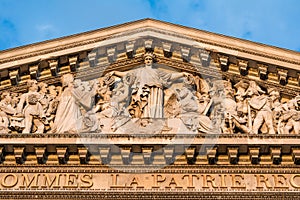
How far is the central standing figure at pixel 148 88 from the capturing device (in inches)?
783

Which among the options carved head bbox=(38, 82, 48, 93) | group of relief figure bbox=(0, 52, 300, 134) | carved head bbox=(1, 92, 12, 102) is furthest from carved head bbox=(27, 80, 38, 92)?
carved head bbox=(1, 92, 12, 102)

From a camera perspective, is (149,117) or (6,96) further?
(6,96)

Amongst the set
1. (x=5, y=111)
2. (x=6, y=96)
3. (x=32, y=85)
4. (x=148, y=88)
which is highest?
(x=32, y=85)

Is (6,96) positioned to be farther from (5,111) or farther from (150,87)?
(150,87)

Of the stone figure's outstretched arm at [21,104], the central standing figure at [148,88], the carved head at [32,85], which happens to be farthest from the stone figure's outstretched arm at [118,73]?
the stone figure's outstretched arm at [21,104]

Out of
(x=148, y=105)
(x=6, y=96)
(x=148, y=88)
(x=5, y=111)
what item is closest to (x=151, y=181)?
(x=148, y=105)

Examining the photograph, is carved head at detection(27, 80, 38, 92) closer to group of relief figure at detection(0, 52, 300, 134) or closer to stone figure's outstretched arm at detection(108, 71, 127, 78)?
group of relief figure at detection(0, 52, 300, 134)

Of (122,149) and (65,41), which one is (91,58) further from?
(122,149)

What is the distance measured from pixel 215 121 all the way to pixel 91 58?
3280mm

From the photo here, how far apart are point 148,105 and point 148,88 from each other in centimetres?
47

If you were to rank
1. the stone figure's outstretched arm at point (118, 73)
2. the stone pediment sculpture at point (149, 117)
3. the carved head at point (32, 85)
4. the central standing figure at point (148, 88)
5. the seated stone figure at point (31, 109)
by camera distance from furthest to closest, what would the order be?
1. the stone figure's outstretched arm at point (118, 73)
2. the carved head at point (32, 85)
3. the central standing figure at point (148, 88)
4. the seated stone figure at point (31, 109)
5. the stone pediment sculpture at point (149, 117)

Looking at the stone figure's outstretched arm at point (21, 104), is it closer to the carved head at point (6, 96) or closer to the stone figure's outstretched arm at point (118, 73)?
the carved head at point (6, 96)

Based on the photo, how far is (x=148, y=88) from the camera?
798 inches

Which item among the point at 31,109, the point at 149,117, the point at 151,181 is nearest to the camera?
the point at 151,181
